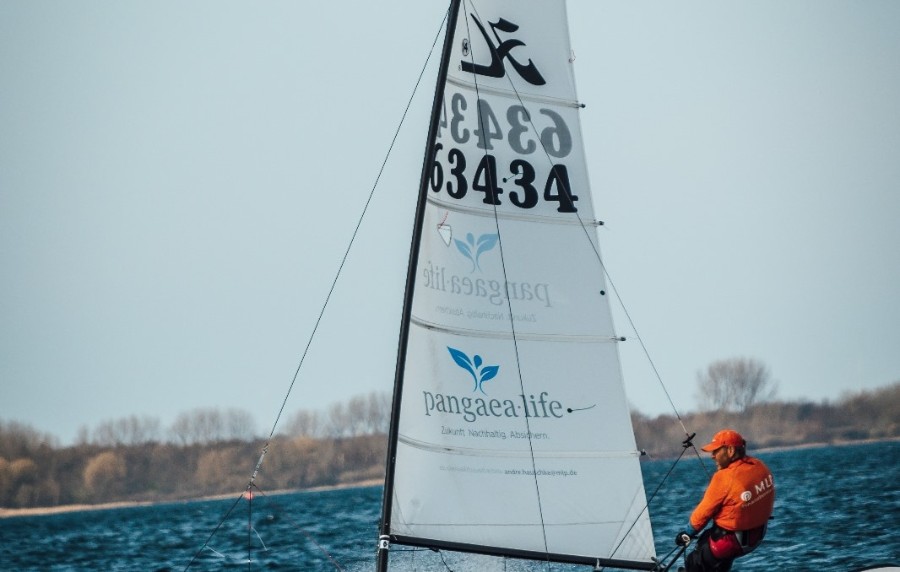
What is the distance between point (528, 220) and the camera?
12320 millimetres

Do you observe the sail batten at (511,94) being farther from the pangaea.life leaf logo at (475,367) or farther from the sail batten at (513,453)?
the sail batten at (513,453)

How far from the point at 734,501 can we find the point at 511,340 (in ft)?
9.28

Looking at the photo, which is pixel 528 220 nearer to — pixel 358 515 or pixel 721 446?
pixel 721 446

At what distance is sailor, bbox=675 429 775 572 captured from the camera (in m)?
10.4

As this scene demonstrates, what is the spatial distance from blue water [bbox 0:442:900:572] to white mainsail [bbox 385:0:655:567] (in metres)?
0.94

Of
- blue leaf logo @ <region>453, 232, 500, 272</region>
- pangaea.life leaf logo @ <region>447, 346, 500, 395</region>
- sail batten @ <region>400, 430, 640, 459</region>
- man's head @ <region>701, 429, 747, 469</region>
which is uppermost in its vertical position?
blue leaf logo @ <region>453, 232, 500, 272</region>

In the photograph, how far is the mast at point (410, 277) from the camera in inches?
456

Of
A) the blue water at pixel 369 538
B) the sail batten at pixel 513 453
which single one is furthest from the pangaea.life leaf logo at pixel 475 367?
the blue water at pixel 369 538

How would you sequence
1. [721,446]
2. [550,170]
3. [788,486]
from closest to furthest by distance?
[721,446] < [550,170] < [788,486]

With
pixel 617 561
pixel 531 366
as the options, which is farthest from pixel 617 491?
pixel 531 366

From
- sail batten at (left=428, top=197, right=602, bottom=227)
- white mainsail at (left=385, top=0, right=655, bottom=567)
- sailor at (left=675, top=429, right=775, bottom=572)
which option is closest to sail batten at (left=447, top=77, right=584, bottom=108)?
white mainsail at (left=385, top=0, right=655, bottom=567)

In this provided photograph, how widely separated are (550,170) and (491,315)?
5.50 feet

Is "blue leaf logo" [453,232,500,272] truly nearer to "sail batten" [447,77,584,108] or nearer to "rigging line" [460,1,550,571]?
"rigging line" [460,1,550,571]

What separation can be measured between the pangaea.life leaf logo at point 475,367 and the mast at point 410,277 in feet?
1.74
